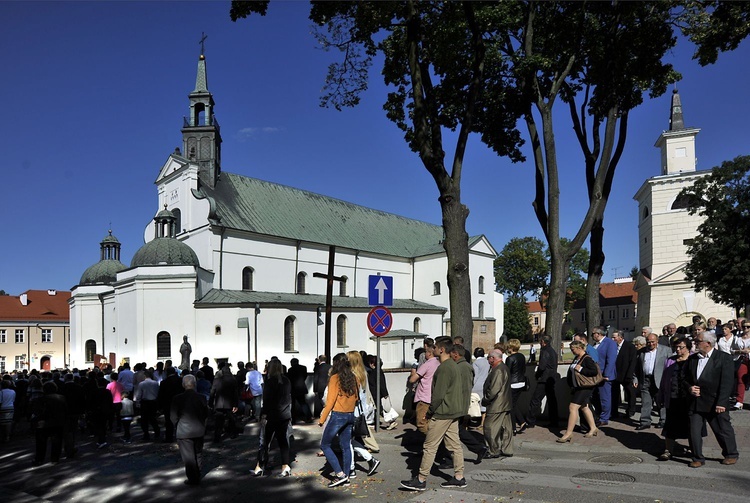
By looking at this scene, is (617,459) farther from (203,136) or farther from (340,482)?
(203,136)

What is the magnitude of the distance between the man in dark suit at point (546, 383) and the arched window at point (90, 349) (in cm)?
3510

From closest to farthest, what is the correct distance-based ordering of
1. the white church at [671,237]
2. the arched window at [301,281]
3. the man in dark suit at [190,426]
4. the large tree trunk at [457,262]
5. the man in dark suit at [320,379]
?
the man in dark suit at [190,426], the large tree trunk at [457,262], the man in dark suit at [320,379], the arched window at [301,281], the white church at [671,237]

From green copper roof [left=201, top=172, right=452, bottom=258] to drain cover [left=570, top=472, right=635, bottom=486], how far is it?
102ft

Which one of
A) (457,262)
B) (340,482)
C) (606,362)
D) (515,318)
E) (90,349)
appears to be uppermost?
(457,262)

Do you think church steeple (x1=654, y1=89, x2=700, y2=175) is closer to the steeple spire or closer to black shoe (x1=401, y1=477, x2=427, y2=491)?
the steeple spire

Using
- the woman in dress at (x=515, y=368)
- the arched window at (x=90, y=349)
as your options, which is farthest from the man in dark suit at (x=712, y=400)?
the arched window at (x=90, y=349)

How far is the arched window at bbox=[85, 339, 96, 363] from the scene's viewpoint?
126ft

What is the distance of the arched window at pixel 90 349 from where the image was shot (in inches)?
1508

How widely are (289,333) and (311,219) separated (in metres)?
11.9

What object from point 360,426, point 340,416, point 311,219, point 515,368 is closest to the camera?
point 340,416

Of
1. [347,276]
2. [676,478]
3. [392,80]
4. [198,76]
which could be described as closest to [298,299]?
[347,276]

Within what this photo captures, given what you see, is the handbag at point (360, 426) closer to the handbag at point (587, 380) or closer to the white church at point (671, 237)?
the handbag at point (587, 380)

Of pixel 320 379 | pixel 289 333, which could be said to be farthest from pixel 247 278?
pixel 320 379

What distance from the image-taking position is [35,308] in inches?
2598
